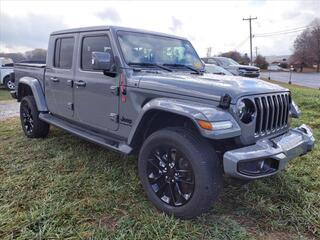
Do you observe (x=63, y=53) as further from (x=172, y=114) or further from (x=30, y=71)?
(x=172, y=114)

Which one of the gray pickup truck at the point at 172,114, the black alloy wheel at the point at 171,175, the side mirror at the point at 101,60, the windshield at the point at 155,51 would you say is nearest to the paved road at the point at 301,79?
the windshield at the point at 155,51

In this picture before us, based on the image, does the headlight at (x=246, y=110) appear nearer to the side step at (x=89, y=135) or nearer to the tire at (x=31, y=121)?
the side step at (x=89, y=135)

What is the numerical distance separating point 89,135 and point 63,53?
147 centimetres

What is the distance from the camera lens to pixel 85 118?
4.39 meters

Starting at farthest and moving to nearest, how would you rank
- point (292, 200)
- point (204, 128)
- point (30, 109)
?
point (30, 109), point (292, 200), point (204, 128)

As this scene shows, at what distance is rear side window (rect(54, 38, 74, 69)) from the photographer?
475 centimetres

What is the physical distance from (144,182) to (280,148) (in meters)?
1.36

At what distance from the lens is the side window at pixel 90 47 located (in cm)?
407

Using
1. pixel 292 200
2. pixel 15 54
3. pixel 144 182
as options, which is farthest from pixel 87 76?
pixel 15 54

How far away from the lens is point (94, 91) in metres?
4.12

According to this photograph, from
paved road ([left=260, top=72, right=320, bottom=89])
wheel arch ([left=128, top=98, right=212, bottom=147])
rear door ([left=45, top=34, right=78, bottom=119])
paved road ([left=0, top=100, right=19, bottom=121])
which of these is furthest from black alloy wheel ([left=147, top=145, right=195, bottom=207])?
paved road ([left=260, top=72, right=320, bottom=89])

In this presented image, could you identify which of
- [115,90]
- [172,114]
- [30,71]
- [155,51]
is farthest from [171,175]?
[30,71]

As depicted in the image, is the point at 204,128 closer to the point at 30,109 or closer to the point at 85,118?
the point at 85,118

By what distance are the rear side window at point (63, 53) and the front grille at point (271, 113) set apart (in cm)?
277
